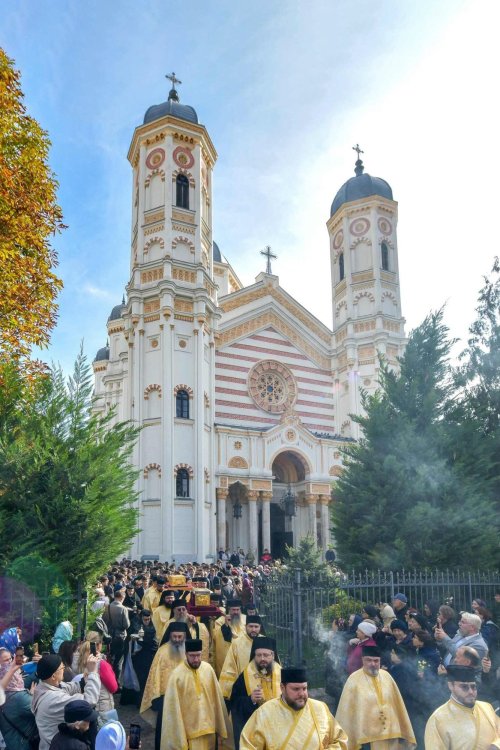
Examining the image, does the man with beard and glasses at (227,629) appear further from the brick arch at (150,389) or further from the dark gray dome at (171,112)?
the dark gray dome at (171,112)

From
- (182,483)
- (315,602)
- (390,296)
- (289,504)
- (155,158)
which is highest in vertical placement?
(155,158)

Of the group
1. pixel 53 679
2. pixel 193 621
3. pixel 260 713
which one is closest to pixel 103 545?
pixel 193 621

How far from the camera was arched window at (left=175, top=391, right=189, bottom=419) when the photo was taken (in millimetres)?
28719

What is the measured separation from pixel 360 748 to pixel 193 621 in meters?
3.46

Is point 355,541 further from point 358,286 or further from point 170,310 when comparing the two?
point 358,286

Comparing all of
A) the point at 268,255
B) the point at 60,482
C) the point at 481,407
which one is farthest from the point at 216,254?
the point at 60,482

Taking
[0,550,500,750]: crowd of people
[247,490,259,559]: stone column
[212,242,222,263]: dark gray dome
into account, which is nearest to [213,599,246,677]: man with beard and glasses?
[0,550,500,750]: crowd of people

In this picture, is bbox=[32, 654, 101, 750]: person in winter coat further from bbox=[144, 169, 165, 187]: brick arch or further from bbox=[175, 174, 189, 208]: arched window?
bbox=[144, 169, 165, 187]: brick arch

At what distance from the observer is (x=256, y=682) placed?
6281 millimetres

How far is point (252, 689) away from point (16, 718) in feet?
7.36

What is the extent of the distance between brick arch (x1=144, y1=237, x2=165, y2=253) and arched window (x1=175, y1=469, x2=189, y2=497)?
11067 mm

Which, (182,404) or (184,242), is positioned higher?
(184,242)

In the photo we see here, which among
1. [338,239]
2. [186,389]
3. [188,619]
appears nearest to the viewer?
[188,619]

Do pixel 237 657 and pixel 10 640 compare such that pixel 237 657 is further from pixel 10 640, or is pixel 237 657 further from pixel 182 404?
pixel 182 404
